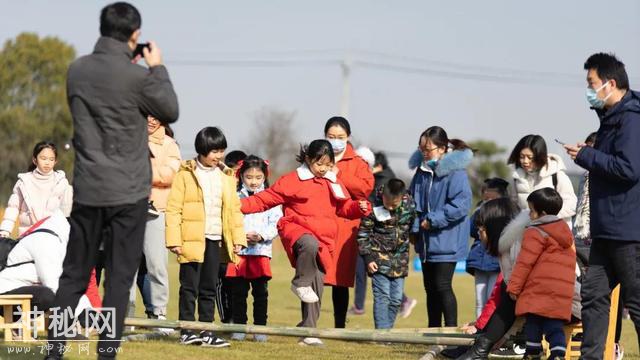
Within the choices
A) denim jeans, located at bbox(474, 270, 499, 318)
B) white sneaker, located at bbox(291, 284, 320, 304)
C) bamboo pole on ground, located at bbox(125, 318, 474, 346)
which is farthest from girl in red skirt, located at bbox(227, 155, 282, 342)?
denim jeans, located at bbox(474, 270, 499, 318)

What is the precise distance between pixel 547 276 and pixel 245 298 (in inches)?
128

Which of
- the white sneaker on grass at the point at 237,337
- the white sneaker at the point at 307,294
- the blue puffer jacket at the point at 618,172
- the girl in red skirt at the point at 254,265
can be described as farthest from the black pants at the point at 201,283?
the blue puffer jacket at the point at 618,172

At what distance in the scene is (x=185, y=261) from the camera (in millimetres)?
9492

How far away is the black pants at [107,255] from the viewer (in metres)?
7.01

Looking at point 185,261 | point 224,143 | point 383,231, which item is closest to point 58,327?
point 185,261

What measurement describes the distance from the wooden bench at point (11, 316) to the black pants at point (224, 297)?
204cm

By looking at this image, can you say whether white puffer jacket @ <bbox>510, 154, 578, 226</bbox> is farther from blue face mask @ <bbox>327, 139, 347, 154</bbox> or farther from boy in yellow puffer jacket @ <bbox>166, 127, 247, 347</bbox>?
boy in yellow puffer jacket @ <bbox>166, 127, 247, 347</bbox>

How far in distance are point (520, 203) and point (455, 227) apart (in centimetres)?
69

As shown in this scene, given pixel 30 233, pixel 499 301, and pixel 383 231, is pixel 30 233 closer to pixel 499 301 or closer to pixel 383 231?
pixel 383 231

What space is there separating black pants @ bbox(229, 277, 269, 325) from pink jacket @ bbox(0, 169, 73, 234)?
6.16 ft

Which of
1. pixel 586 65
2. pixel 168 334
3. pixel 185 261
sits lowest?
pixel 168 334

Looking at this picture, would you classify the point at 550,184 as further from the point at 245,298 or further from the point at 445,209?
the point at 245,298

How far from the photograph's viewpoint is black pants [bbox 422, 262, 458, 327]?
1080cm

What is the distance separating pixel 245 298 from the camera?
35.1ft
